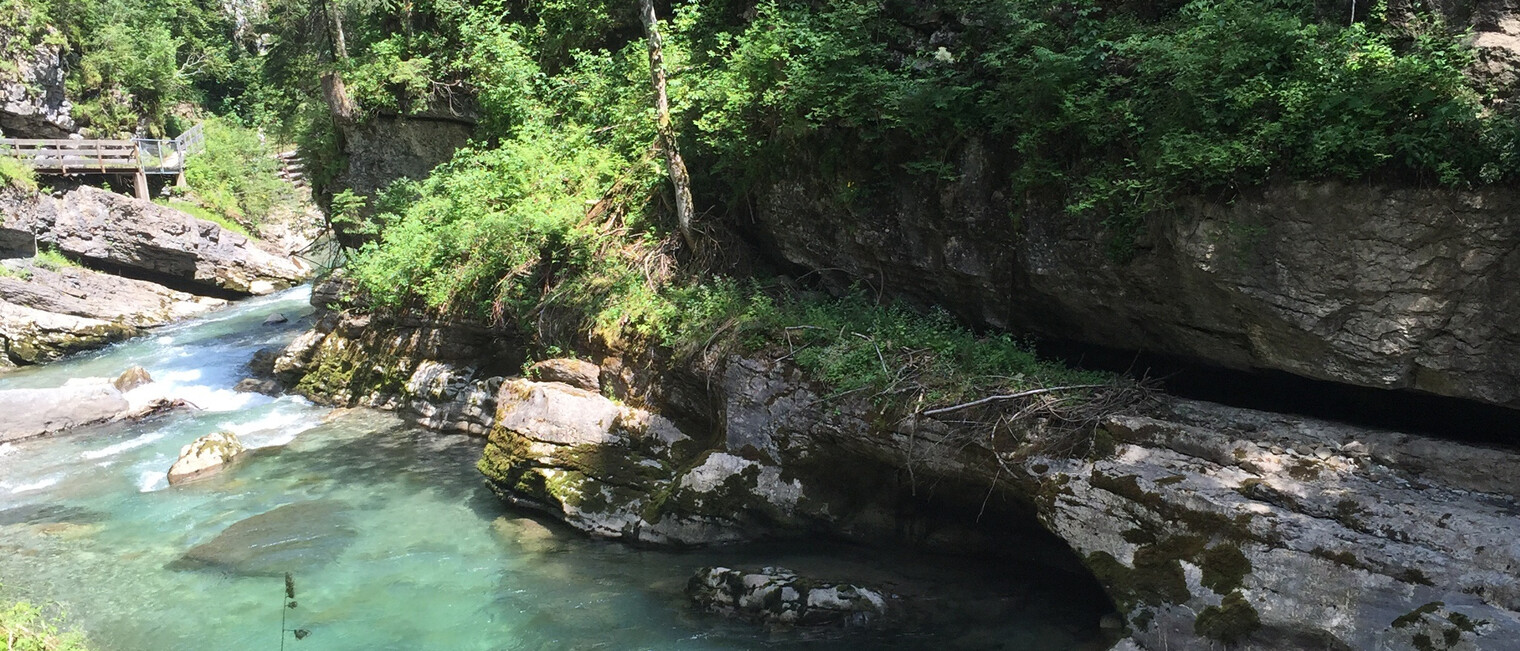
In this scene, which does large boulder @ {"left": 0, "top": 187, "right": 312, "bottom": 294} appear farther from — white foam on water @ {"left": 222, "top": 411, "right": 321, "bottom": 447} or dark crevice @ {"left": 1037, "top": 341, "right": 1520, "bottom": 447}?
dark crevice @ {"left": 1037, "top": 341, "right": 1520, "bottom": 447}

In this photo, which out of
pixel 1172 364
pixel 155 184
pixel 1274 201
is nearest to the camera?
pixel 1274 201

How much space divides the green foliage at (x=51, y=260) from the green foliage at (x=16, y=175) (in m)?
1.65

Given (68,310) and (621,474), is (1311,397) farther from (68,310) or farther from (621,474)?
(68,310)

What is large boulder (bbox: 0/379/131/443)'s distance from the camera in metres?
14.3

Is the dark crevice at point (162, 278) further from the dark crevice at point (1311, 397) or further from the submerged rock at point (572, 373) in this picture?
the dark crevice at point (1311, 397)

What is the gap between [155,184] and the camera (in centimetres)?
2844

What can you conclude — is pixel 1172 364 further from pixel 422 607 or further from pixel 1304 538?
pixel 422 607

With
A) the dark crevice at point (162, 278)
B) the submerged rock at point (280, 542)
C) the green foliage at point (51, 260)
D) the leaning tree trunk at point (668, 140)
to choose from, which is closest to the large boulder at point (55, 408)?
the submerged rock at point (280, 542)

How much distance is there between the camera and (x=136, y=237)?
2364 cm

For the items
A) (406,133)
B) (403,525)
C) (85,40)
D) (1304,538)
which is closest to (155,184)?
(85,40)

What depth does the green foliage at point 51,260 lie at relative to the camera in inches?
851

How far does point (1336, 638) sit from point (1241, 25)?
4566 millimetres

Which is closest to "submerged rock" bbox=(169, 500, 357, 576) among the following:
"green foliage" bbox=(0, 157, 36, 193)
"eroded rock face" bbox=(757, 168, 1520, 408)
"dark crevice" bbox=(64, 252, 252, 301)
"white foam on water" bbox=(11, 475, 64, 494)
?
"white foam on water" bbox=(11, 475, 64, 494)

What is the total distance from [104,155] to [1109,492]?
29823mm
